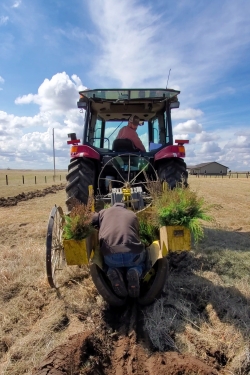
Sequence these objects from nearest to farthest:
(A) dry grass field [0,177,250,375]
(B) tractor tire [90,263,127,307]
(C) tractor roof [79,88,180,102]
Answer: (A) dry grass field [0,177,250,375], (B) tractor tire [90,263,127,307], (C) tractor roof [79,88,180,102]

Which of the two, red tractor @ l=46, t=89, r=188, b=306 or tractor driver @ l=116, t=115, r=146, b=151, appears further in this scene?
tractor driver @ l=116, t=115, r=146, b=151

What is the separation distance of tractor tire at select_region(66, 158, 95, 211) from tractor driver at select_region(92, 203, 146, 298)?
180cm

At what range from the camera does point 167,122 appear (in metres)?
6.14

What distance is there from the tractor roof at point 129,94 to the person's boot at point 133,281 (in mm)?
3367

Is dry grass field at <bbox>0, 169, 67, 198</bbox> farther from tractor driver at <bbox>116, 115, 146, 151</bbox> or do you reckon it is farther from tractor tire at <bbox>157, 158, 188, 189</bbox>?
tractor tire at <bbox>157, 158, 188, 189</bbox>

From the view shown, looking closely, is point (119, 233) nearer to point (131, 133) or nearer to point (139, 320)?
point (139, 320)

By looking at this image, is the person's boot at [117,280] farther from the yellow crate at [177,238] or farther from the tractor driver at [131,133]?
the tractor driver at [131,133]

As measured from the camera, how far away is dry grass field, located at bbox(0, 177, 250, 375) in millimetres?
2691

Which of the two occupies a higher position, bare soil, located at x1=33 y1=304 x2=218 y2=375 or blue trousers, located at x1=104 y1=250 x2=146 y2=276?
blue trousers, located at x1=104 y1=250 x2=146 y2=276

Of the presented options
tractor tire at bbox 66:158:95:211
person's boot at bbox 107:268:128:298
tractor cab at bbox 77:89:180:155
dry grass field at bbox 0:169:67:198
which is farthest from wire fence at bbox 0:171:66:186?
person's boot at bbox 107:268:128:298

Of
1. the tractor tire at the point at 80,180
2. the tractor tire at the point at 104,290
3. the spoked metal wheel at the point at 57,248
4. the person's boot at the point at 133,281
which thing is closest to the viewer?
the person's boot at the point at 133,281

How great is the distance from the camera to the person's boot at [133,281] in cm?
337

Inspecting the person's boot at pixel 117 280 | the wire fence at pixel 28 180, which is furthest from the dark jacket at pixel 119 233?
the wire fence at pixel 28 180

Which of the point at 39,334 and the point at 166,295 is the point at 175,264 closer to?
the point at 166,295
